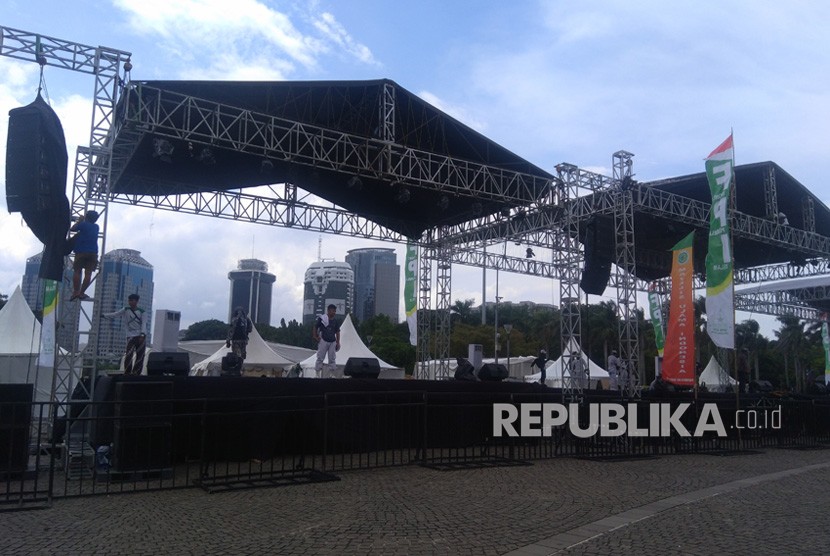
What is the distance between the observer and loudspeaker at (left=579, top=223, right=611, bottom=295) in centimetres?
1988

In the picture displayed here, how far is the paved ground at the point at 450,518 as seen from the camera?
6207 millimetres

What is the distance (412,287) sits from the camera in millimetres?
25078

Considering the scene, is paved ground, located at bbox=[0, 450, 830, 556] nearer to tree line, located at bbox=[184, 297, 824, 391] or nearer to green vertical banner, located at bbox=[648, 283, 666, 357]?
green vertical banner, located at bbox=[648, 283, 666, 357]

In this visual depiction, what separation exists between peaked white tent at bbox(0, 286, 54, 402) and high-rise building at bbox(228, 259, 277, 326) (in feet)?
155

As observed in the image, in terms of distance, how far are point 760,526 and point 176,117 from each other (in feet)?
51.0

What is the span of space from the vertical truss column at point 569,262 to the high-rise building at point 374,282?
75491 mm

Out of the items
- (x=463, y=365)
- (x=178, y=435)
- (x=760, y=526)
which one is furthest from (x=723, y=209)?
(x=178, y=435)

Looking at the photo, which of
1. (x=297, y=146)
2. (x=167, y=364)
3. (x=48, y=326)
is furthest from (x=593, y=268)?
(x=48, y=326)

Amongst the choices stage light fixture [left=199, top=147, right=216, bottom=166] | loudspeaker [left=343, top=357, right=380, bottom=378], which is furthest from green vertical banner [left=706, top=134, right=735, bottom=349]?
stage light fixture [left=199, top=147, right=216, bottom=166]

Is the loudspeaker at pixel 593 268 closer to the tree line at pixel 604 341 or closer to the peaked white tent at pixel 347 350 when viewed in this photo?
the peaked white tent at pixel 347 350

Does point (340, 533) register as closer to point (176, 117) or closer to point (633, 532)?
point (633, 532)

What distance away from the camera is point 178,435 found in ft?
34.4

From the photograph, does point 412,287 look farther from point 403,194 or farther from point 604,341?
point 604,341

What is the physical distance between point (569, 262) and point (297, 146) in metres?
8.22
